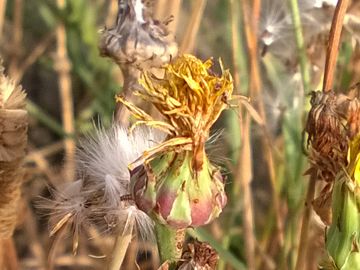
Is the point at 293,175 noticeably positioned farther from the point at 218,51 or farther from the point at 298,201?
the point at 218,51

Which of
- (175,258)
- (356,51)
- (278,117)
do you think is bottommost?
(175,258)

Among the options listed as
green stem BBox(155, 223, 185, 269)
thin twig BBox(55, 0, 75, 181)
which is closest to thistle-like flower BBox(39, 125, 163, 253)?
green stem BBox(155, 223, 185, 269)

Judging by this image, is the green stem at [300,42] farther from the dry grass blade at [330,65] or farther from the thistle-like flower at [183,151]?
the thistle-like flower at [183,151]

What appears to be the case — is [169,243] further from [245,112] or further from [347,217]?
[245,112]

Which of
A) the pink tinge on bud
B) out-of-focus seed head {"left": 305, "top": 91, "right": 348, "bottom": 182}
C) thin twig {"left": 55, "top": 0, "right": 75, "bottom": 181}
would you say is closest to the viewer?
the pink tinge on bud

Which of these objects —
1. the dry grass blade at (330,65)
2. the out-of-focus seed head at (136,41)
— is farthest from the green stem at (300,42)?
the out-of-focus seed head at (136,41)

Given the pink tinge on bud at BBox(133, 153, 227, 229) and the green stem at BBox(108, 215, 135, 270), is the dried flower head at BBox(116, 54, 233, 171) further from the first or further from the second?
the green stem at BBox(108, 215, 135, 270)

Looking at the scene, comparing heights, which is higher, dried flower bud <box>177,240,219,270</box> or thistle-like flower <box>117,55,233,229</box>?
thistle-like flower <box>117,55,233,229</box>

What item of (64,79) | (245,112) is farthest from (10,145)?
(64,79)

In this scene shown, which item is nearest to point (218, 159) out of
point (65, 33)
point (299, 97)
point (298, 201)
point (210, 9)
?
point (298, 201)
